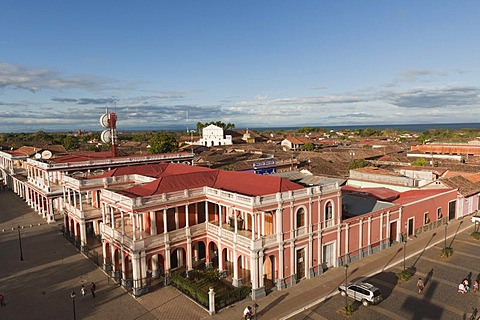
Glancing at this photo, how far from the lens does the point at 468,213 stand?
47.4 metres

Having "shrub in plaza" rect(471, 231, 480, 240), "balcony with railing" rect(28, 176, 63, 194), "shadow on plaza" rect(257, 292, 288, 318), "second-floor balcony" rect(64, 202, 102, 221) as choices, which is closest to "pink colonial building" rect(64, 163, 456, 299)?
"shadow on plaza" rect(257, 292, 288, 318)

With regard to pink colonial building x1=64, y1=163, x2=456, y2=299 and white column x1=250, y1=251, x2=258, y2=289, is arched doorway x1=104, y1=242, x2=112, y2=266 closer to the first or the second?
pink colonial building x1=64, y1=163, x2=456, y2=299

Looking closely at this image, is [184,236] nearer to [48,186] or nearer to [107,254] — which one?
[107,254]

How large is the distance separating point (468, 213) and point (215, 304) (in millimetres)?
40132

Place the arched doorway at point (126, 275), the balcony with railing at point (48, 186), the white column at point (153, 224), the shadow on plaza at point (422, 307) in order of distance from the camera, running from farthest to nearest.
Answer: the balcony with railing at point (48, 186)
the white column at point (153, 224)
the arched doorway at point (126, 275)
the shadow on plaza at point (422, 307)

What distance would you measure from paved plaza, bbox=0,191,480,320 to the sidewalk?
0.22ft

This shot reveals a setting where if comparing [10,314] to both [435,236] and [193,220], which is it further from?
[435,236]

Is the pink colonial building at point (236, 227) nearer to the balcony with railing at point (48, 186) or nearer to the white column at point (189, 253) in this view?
the white column at point (189, 253)

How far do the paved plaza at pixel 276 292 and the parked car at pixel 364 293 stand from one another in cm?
51

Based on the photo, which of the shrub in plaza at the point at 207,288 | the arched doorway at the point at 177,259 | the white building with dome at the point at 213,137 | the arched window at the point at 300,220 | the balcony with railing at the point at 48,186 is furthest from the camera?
the white building with dome at the point at 213,137

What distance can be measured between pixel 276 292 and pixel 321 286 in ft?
12.3

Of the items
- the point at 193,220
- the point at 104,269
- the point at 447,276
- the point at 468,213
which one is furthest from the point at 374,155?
the point at 104,269

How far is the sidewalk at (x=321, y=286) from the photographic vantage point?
24453mm

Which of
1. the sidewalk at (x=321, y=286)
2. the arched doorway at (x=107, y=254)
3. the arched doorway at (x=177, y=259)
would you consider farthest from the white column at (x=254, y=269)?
the arched doorway at (x=107, y=254)
